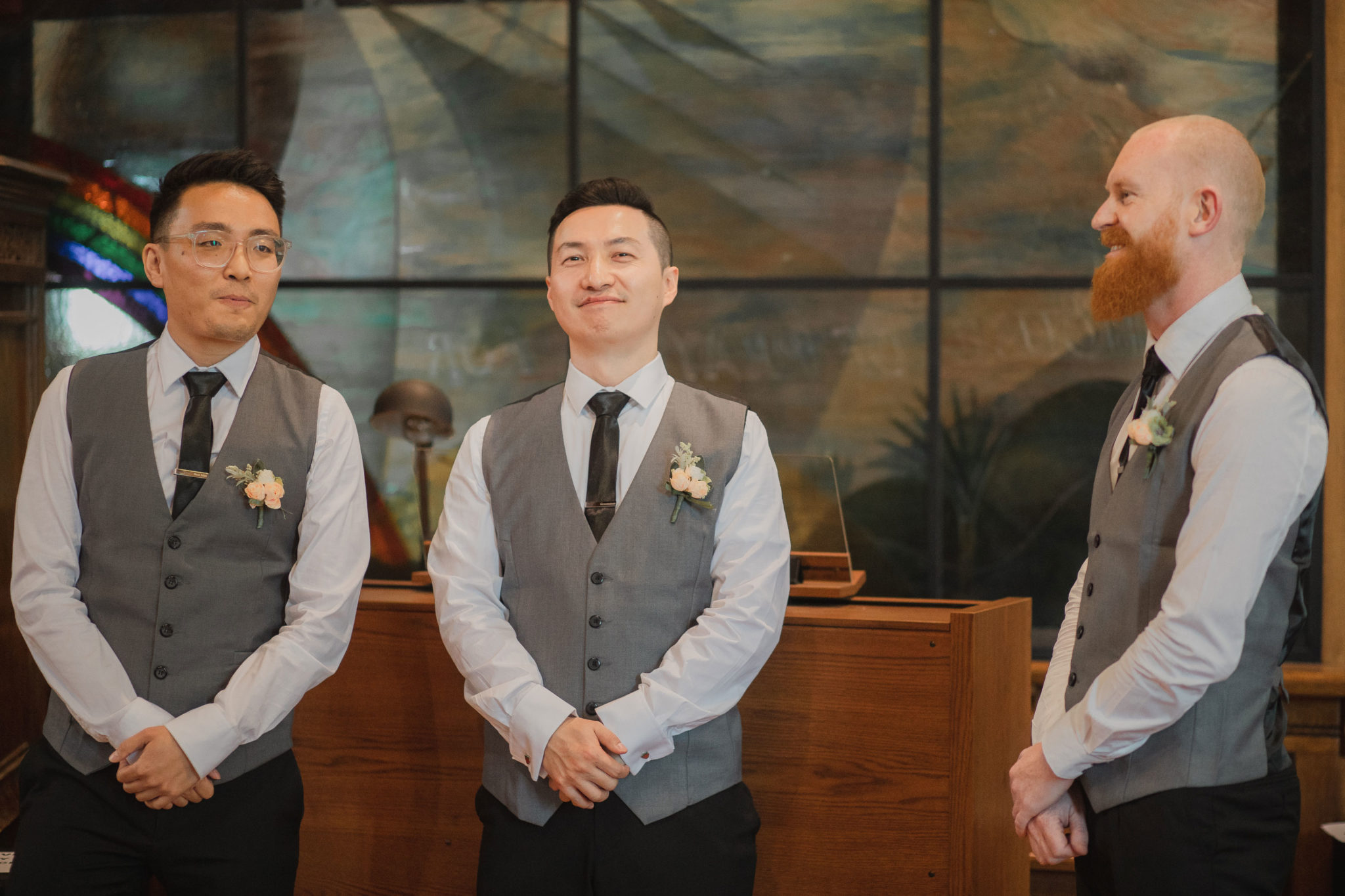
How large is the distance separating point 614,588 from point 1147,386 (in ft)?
3.43

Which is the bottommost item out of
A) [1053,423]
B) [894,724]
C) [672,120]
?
[894,724]

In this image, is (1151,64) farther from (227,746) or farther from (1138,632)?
(227,746)

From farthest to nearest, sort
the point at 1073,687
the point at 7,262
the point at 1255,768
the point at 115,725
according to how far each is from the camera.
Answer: the point at 7,262, the point at 115,725, the point at 1073,687, the point at 1255,768

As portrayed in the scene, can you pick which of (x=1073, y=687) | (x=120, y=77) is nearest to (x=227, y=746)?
(x=1073, y=687)

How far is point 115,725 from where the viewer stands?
2117mm

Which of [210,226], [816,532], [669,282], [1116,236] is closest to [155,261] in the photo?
[210,226]

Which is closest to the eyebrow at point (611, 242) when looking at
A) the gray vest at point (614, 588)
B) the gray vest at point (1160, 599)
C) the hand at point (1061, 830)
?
the gray vest at point (614, 588)

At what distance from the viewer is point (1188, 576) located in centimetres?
177

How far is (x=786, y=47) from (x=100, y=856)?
3881 millimetres

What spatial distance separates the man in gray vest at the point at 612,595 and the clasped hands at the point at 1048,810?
1.72 feet

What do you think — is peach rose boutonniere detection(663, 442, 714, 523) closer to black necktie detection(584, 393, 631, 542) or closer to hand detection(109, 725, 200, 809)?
black necktie detection(584, 393, 631, 542)

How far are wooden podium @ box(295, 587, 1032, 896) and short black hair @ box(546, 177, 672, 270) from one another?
915 millimetres

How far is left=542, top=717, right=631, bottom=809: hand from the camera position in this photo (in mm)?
2020

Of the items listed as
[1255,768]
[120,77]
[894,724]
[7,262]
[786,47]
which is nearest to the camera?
[1255,768]
